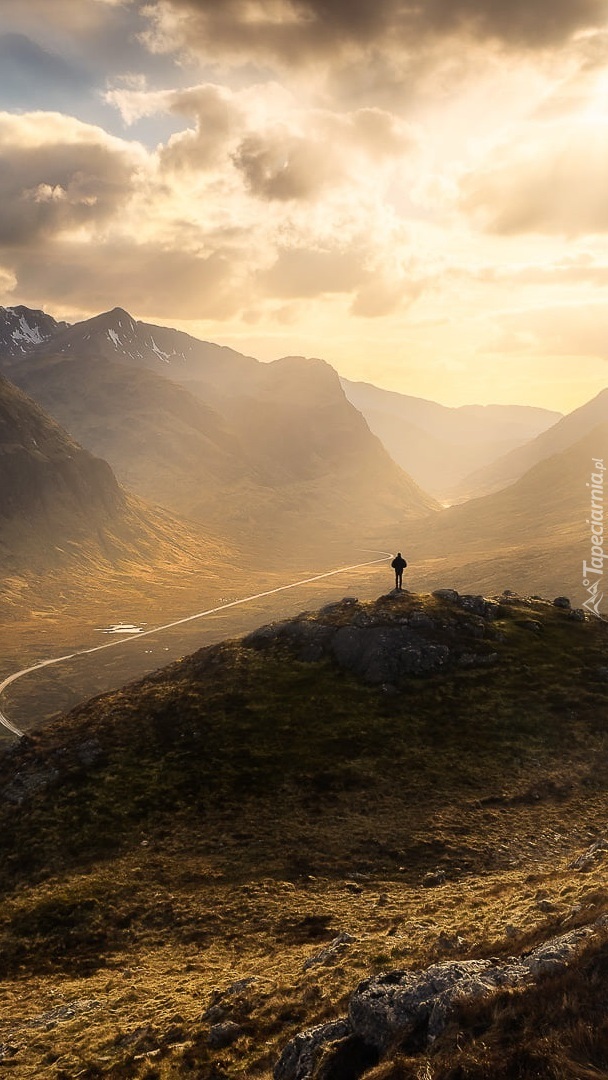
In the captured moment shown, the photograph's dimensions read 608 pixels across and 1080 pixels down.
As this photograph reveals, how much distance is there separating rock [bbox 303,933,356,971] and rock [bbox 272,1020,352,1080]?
7218mm

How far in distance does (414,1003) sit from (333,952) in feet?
31.1

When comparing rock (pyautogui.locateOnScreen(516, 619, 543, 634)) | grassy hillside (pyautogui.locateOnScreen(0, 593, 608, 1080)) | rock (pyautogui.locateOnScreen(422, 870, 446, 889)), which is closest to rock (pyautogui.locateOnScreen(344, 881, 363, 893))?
grassy hillside (pyautogui.locateOnScreen(0, 593, 608, 1080))

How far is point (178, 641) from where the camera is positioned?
14500cm

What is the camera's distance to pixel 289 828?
36.3 metres

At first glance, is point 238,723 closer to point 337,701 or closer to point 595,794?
point 337,701

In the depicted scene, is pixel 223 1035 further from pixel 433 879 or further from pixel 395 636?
pixel 395 636

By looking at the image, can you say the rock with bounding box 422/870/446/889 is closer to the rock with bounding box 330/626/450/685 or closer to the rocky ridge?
the rocky ridge

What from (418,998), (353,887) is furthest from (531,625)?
(418,998)

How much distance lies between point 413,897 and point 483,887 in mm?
3268

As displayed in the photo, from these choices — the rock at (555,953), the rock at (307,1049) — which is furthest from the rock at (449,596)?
the rock at (307,1049)

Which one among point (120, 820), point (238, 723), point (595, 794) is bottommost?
point (595, 794)

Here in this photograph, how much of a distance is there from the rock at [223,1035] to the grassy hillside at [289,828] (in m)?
0.11

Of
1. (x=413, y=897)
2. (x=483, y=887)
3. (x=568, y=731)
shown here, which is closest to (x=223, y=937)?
(x=413, y=897)

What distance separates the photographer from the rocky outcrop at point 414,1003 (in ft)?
46.3
